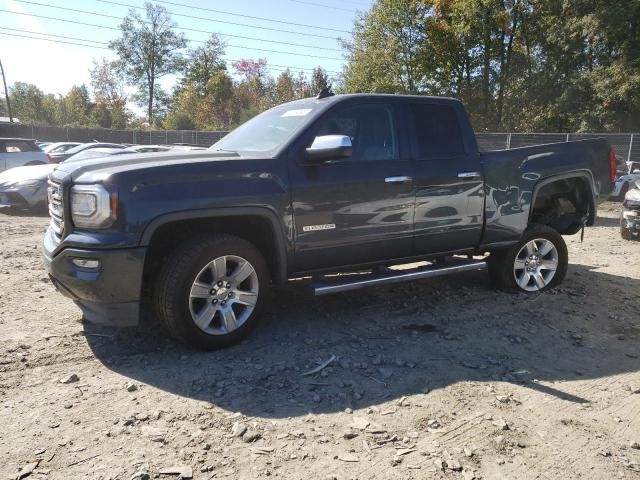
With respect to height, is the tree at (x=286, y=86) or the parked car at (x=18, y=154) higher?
the tree at (x=286, y=86)

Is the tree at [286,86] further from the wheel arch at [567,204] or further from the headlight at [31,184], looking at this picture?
the wheel arch at [567,204]

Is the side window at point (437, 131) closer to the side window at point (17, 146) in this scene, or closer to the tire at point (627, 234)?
the tire at point (627, 234)

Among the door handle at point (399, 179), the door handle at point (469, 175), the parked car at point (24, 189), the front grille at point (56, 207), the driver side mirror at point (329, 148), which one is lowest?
the parked car at point (24, 189)

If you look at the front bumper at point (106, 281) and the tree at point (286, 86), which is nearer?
the front bumper at point (106, 281)

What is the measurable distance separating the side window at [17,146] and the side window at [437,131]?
40.4 feet

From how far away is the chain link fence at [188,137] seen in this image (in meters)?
18.7

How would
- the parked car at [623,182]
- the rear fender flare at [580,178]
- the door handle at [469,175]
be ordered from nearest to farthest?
the door handle at [469,175] → the rear fender flare at [580,178] → the parked car at [623,182]

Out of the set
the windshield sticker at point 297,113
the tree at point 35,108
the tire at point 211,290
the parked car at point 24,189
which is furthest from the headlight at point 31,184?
the tree at point 35,108

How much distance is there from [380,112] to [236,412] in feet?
9.33

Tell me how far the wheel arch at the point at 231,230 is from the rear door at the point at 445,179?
136 centimetres

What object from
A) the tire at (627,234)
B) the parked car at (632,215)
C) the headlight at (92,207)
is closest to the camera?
the headlight at (92,207)

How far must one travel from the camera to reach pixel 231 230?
13.7ft

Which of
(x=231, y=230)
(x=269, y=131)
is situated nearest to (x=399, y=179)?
(x=269, y=131)

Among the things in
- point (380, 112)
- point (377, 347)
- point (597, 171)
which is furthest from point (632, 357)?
point (380, 112)
